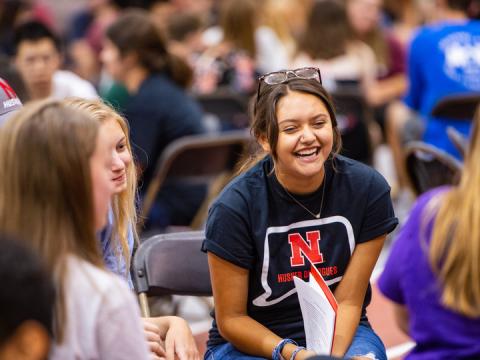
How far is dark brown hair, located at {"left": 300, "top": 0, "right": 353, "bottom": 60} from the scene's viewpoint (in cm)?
670

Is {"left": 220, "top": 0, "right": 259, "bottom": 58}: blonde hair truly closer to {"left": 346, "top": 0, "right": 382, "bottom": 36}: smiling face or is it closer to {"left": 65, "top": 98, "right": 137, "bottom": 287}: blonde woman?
{"left": 346, "top": 0, "right": 382, "bottom": 36}: smiling face

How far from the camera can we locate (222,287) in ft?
9.25

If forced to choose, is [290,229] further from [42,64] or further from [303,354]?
[42,64]

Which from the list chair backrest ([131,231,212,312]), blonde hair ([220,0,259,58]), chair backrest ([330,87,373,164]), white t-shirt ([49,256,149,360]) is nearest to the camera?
white t-shirt ([49,256,149,360])

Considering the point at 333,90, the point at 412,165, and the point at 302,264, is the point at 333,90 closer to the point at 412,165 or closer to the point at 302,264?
the point at 412,165

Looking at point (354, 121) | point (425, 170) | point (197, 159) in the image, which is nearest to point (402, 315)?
point (425, 170)

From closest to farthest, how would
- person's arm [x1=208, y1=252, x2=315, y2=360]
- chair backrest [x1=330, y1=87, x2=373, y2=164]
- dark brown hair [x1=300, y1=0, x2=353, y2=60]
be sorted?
1. person's arm [x1=208, y1=252, x2=315, y2=360]
2. chair backrest [x1=330, y1=87, x2=373, y2=164]
3. dark brown hair [x1=300, y1=0, x2=353, y2=60]

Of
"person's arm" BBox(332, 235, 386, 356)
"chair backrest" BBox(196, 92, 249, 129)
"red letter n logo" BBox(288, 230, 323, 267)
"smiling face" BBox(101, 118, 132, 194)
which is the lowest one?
"person's arm" BBox(332, 235, 386, 356)

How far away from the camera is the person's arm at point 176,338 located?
109 inches

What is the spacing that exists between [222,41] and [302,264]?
4780 millimetres

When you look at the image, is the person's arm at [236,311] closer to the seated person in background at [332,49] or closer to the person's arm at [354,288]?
the person's arm at [354,288]

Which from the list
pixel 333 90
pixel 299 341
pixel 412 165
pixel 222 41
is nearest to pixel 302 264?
pixel 299 341

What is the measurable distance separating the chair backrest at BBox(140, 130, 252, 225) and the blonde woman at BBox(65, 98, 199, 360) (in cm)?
196

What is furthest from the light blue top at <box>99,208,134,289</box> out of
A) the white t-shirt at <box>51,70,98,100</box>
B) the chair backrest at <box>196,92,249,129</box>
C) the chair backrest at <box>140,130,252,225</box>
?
the chair backrest at <box>196,92,249,129</box>
